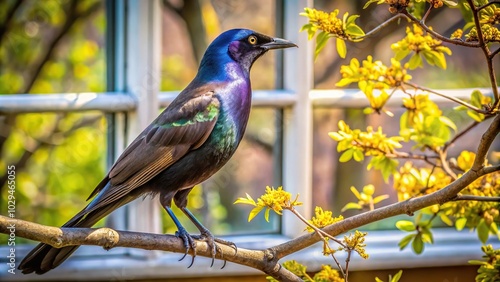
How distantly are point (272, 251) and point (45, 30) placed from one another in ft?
5.39

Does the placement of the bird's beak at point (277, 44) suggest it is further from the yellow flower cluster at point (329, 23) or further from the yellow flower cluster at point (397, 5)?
the yellow flower cluster at point (397, 5)

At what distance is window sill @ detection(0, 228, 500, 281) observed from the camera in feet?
8.36

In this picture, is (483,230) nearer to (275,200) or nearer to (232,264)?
(275,200)

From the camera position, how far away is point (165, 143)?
190cm

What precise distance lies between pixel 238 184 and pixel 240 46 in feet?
4.38

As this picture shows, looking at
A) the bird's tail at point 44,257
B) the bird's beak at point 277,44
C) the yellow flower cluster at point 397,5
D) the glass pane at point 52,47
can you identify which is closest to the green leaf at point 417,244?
the bird's beak at point 277,44

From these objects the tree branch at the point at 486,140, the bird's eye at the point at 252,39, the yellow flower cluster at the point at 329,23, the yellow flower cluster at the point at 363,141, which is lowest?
the tree branch at the point at 486,140

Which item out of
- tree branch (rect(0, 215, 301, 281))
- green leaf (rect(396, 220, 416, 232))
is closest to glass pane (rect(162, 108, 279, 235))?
green leaf (rect(396, 220, 416, 232))

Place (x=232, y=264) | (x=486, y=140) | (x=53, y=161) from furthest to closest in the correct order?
(x=53, y=161), (x=232, y=264), (x=486, y=140)

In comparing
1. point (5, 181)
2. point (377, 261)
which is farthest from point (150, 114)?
point (377, 261)

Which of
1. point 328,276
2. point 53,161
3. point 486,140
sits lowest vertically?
point 328,276

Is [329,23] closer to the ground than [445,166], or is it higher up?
higher up

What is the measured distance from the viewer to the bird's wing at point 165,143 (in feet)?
6.07

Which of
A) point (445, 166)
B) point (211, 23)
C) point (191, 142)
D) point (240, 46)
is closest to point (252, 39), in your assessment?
point (240, 46)
